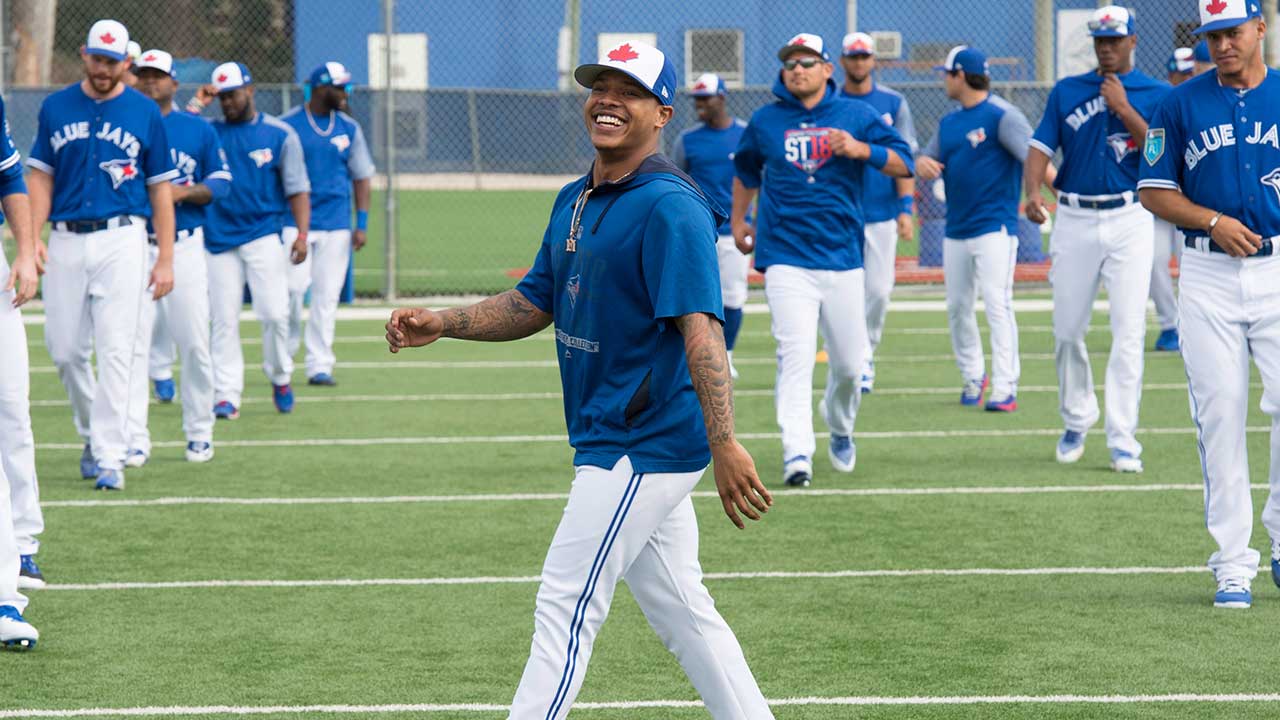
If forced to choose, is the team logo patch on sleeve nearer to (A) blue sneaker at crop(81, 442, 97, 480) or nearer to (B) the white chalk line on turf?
(B) the white chalk line on turf

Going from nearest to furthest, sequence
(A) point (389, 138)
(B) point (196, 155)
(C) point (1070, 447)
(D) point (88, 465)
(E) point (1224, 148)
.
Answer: (E) point (1224, 148)
(D) point (88, 465)
(C) point (1070, 447)
(B) point (196, 155)
(A) point (389, 138)

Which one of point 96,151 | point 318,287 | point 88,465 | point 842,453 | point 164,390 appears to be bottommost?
point 164,390

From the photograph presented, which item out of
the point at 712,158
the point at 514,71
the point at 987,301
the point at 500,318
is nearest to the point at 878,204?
the point at 987,301

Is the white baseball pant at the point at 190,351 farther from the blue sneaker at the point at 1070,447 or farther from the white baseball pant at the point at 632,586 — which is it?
the white baseball pant at the point at 632,586

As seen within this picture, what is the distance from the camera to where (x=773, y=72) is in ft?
112

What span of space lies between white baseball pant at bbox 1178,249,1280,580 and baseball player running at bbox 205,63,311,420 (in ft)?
25.2

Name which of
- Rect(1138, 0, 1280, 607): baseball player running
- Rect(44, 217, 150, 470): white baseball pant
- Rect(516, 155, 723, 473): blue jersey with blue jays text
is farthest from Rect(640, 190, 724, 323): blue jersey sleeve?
Rect(44, 217, 150, 470): white baseball pant

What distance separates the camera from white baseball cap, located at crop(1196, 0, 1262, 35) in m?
7.01

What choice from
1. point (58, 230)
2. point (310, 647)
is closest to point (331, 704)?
point (310, 647)

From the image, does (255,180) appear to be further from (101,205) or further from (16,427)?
(16,427)

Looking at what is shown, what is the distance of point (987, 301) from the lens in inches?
523

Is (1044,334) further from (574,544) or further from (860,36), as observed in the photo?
(574,544)

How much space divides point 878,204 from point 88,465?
6539 millimetres

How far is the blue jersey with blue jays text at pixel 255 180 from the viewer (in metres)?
13.0
